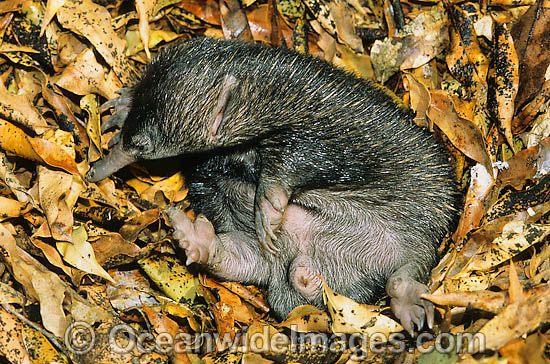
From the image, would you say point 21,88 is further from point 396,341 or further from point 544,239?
point 544,239

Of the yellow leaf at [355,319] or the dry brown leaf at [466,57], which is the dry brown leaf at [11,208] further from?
the dry brown leaf at [466,57]

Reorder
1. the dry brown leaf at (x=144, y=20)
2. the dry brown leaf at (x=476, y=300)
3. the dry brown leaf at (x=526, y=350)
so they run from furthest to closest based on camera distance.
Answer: the dry brown leaf at (x=144, y=20) < the dry brown leaf at (x=476, y=300) < the dry brown leaf at (x=526, y=350)

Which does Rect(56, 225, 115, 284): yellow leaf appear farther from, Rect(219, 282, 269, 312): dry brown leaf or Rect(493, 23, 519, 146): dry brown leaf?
Rect(493, 23, 519, 146): dry brown leaf

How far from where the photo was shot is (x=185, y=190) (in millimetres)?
5164

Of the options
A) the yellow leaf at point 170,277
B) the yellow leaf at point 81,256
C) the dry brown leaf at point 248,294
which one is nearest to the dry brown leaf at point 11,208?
the yellow leaf at point 81,256

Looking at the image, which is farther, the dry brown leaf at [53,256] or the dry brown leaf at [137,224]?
the dry brown leaf at [137,224]

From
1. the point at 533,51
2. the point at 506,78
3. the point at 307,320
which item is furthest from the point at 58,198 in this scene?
the point at 533,51

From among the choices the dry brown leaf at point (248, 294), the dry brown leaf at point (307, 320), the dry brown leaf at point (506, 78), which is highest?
the dry brown leaf at point (506, 78)

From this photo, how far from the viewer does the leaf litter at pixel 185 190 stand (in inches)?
158

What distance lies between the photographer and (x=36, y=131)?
4598 millimetres

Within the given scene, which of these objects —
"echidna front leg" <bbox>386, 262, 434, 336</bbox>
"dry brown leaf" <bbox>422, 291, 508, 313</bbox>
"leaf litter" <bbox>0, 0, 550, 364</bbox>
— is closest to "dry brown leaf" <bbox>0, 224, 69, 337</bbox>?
"leaf litter" <bbox>0, 0, 550, 364</bbox>

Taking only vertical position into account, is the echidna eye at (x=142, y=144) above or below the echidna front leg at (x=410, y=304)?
above

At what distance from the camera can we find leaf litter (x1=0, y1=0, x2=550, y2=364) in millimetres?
4008

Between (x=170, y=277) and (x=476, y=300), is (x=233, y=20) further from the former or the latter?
(x=476, y=300)
